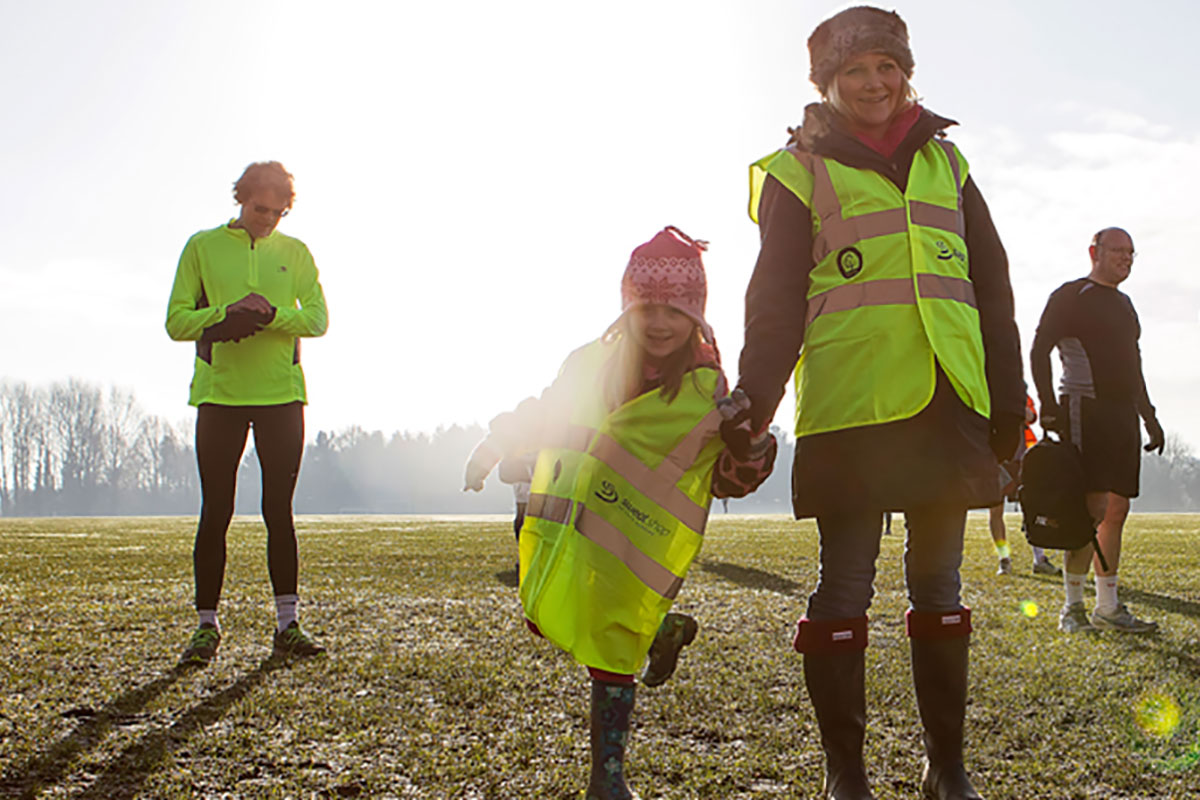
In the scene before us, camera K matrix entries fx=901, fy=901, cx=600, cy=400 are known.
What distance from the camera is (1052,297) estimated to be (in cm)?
552

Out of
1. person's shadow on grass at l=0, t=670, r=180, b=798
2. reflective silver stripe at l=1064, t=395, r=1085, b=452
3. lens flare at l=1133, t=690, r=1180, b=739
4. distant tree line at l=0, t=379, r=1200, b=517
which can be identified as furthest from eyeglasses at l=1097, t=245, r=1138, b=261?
distant tree line at l=0, t=379, r=1200, b=517

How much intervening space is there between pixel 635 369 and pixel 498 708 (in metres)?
1.53

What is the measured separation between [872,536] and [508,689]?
6.17ft

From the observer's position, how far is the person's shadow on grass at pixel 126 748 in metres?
2.56

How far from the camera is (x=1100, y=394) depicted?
534 cm

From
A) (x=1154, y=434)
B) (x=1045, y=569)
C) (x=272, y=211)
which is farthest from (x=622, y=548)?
(x=1045, y=569)

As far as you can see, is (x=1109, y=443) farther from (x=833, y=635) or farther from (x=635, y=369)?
(x=635, y=369)

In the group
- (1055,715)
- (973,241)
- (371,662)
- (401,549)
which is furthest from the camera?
(401,549)

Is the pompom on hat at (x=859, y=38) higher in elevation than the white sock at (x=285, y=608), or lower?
higher

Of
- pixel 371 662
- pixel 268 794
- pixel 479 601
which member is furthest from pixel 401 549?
pixel 268 794

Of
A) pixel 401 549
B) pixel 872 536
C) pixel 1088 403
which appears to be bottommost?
pixel 401 549

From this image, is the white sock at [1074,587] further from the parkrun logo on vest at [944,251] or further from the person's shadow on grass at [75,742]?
the person's shadow on grass at [75,742]

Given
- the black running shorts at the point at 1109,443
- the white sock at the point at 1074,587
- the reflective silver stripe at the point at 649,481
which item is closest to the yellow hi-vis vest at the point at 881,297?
the reflective silver stripe at the point at 649,481

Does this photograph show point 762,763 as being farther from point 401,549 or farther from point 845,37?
point 401,549
